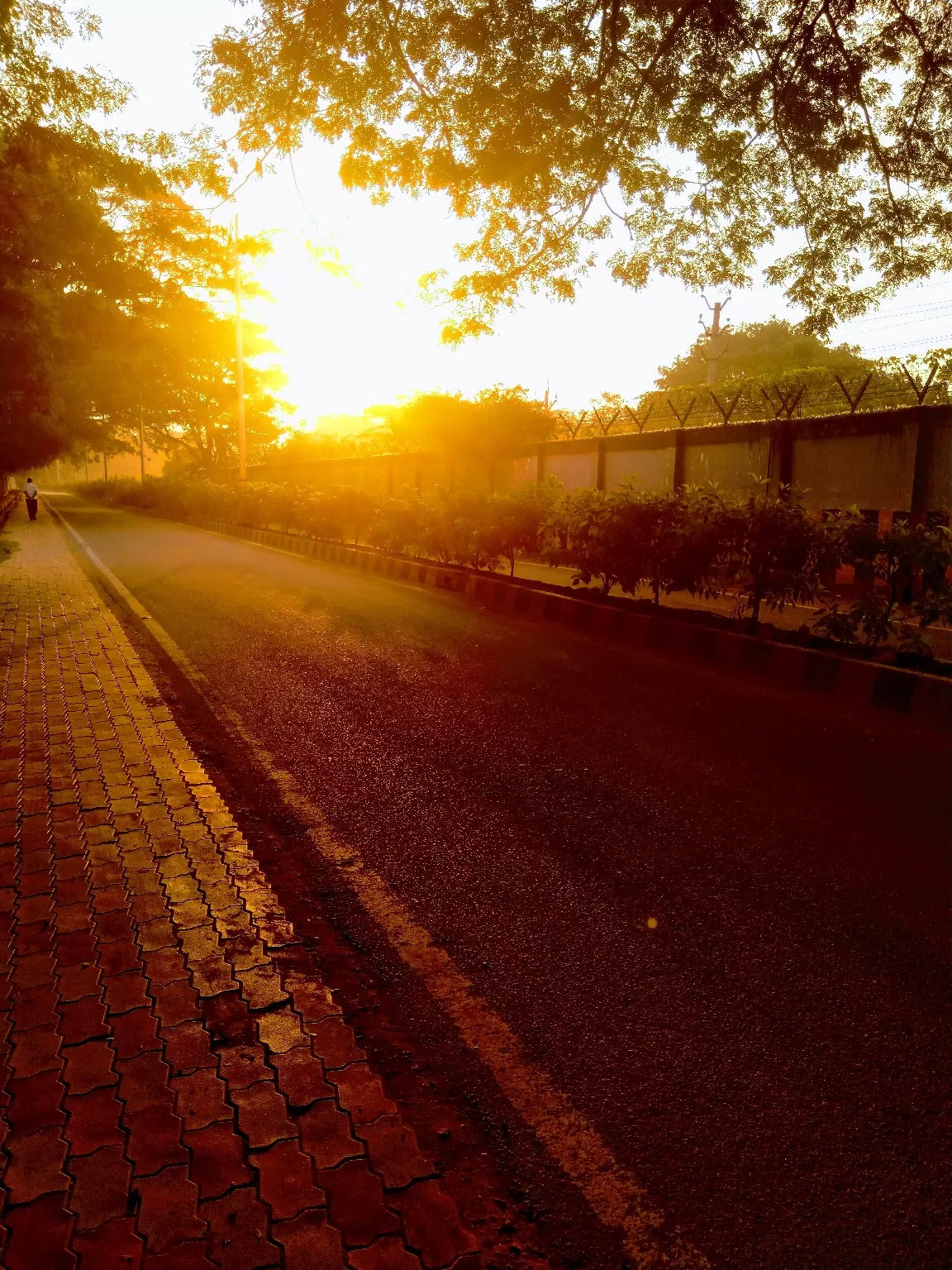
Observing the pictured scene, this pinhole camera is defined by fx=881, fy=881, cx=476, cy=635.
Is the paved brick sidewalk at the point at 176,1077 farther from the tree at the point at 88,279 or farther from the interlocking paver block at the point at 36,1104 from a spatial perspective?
the tree at the point at 88,279

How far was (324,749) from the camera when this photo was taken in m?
5.19

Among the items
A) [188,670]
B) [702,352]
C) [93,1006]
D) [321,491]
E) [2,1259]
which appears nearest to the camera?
[2,1259]

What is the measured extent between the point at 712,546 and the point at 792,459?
4.42 m

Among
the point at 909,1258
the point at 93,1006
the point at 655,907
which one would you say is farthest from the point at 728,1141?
the point at 93,1006

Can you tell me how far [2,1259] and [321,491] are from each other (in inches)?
782

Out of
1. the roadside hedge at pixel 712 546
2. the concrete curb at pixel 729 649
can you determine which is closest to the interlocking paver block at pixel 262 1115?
the concrete curb at pixel 729 649

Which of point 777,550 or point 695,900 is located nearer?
point 695,900

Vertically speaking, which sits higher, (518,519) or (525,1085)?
(518,519)

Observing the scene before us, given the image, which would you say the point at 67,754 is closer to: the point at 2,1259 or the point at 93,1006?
the point at 93,1006

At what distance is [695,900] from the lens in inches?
129

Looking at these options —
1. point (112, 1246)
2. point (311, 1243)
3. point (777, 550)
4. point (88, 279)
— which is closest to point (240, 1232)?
point (311, 1243)

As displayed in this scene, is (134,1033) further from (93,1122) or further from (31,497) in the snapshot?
(31,497)

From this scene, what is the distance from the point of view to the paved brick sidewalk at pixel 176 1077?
5.93 ft

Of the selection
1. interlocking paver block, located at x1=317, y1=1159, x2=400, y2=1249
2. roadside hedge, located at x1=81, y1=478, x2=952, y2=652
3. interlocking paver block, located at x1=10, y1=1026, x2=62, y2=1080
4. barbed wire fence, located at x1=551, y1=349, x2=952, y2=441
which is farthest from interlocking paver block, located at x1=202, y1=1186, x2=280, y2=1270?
barbed wire fence, located at x1=551, y1=349, x2=952, y2=441
